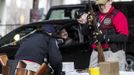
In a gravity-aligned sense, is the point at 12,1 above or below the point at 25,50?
above

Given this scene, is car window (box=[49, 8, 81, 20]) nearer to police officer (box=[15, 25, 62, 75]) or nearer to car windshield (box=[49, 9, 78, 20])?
car windshield (box=[49, 9, 78, 20])

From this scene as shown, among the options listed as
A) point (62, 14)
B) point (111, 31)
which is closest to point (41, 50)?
point (111, 31)

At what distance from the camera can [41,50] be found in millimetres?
5406

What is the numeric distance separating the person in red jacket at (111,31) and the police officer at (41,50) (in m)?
1.22

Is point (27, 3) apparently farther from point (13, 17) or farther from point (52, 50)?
point (52, 50)

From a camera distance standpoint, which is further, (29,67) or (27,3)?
(27,3)

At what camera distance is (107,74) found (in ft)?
16.4

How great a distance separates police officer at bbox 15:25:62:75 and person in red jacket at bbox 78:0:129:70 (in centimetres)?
122

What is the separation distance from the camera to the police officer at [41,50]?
17.6 feet

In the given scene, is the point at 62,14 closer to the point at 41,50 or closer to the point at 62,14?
the point at 62,14

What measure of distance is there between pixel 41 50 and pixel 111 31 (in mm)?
1527

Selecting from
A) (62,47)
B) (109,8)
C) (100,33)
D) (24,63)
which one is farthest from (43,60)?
(62,47)

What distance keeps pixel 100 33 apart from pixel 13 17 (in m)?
20.4

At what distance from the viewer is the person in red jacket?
655 centimetres
